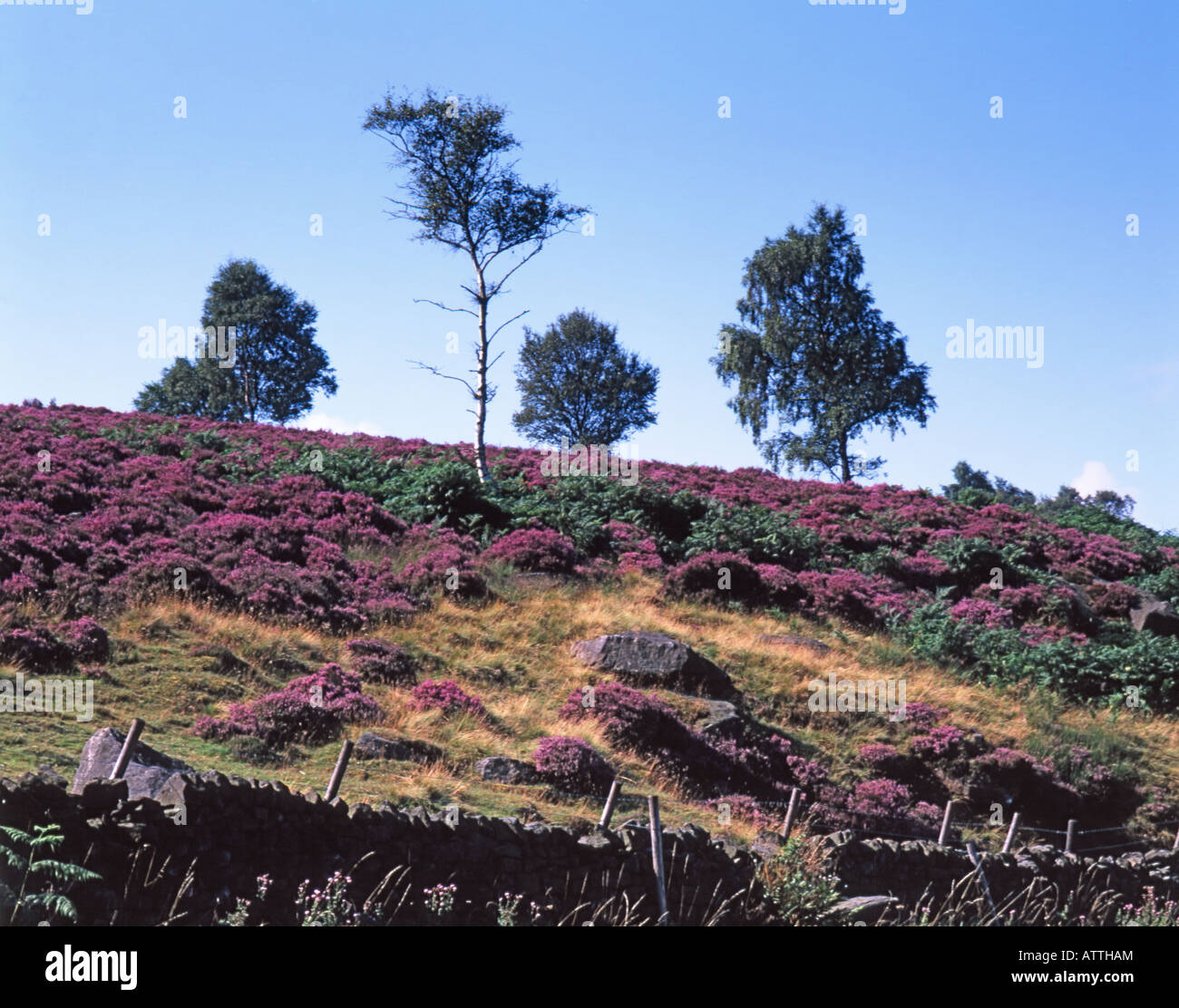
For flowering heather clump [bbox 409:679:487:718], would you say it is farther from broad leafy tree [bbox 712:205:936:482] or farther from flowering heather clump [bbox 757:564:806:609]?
broad leafy tree [bbox 712:205:936:482]

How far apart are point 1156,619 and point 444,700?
20.7m

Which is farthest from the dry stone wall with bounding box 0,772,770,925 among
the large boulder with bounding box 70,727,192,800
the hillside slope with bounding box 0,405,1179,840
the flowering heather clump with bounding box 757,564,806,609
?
the flowering heather clump with bounding box 757,564,806,609

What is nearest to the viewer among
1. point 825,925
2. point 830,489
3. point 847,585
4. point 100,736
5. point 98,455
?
point 825,925

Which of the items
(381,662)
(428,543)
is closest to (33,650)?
(381,662)

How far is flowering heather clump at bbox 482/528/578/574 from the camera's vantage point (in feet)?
81.3

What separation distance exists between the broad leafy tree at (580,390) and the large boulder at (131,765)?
2093 inches

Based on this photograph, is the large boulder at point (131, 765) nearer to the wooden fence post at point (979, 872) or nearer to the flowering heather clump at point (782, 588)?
the wooden fence post at point (979, 872)

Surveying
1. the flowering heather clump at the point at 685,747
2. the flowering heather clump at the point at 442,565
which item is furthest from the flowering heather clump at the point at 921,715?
the flowering heather clump at the point at 442,565

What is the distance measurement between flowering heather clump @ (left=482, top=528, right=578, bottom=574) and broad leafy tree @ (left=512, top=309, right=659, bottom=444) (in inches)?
1504

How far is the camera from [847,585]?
25.9 meters

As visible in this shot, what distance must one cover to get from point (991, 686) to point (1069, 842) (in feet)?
25.4

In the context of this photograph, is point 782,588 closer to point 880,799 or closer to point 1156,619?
point 880,799

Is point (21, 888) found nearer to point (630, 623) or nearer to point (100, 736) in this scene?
point (100, 736)
